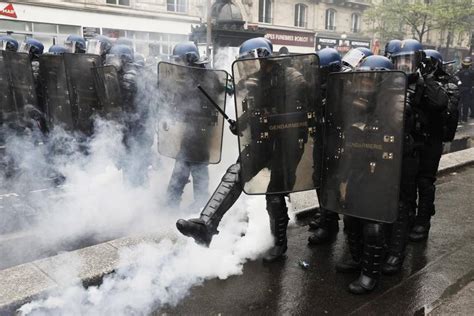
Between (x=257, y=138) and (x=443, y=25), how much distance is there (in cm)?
2800

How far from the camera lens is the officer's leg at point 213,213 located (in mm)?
3396

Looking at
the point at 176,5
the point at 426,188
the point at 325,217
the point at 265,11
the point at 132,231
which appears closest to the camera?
the point at 325,217

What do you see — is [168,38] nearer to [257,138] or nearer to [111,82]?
[111,82]

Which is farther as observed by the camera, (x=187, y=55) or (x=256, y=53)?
(x=187, y=55)

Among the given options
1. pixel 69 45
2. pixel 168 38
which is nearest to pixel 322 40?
pixel 168 38

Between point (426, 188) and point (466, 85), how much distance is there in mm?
10522

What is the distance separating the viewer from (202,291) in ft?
10.7

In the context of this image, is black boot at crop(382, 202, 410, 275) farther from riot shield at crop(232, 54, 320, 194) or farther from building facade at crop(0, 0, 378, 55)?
building facade at crop(0, 0, 378, 55)

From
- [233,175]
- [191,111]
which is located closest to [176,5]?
[191,111]

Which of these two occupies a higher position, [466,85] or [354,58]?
[354,58]

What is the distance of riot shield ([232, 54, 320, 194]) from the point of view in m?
3.22

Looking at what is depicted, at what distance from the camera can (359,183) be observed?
10.1ft

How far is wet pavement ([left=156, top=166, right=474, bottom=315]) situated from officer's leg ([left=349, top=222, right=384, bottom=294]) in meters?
0.08

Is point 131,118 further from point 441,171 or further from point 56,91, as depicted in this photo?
point 441,171
